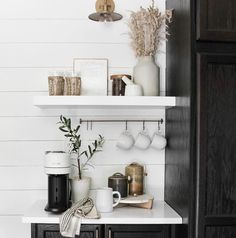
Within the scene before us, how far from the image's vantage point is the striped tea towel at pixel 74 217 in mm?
1732

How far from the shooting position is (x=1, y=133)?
7.22 ft

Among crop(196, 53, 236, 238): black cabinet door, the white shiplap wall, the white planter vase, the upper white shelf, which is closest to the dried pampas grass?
the white planter vase

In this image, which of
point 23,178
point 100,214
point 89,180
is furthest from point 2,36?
point 100,214

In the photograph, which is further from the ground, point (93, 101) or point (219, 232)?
point (93, 101)

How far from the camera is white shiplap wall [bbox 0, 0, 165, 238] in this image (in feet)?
7.23

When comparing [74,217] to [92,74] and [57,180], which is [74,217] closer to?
[57,180]

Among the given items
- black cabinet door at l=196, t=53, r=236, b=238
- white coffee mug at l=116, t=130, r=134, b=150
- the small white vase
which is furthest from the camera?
white coffee mug at l=116, t=130, r=134, b=150

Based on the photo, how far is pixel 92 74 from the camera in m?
2.21

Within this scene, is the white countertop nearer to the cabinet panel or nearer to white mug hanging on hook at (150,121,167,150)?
the cabinet panel

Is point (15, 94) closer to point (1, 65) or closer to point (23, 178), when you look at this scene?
point (1, 65)

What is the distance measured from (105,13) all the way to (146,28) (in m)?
0.24

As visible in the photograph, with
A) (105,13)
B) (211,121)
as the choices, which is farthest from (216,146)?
(105,13)

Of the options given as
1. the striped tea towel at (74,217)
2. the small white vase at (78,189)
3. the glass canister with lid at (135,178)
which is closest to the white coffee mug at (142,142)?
the glass canister with lid at (135,178)

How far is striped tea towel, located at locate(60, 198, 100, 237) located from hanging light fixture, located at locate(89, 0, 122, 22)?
1.03m
